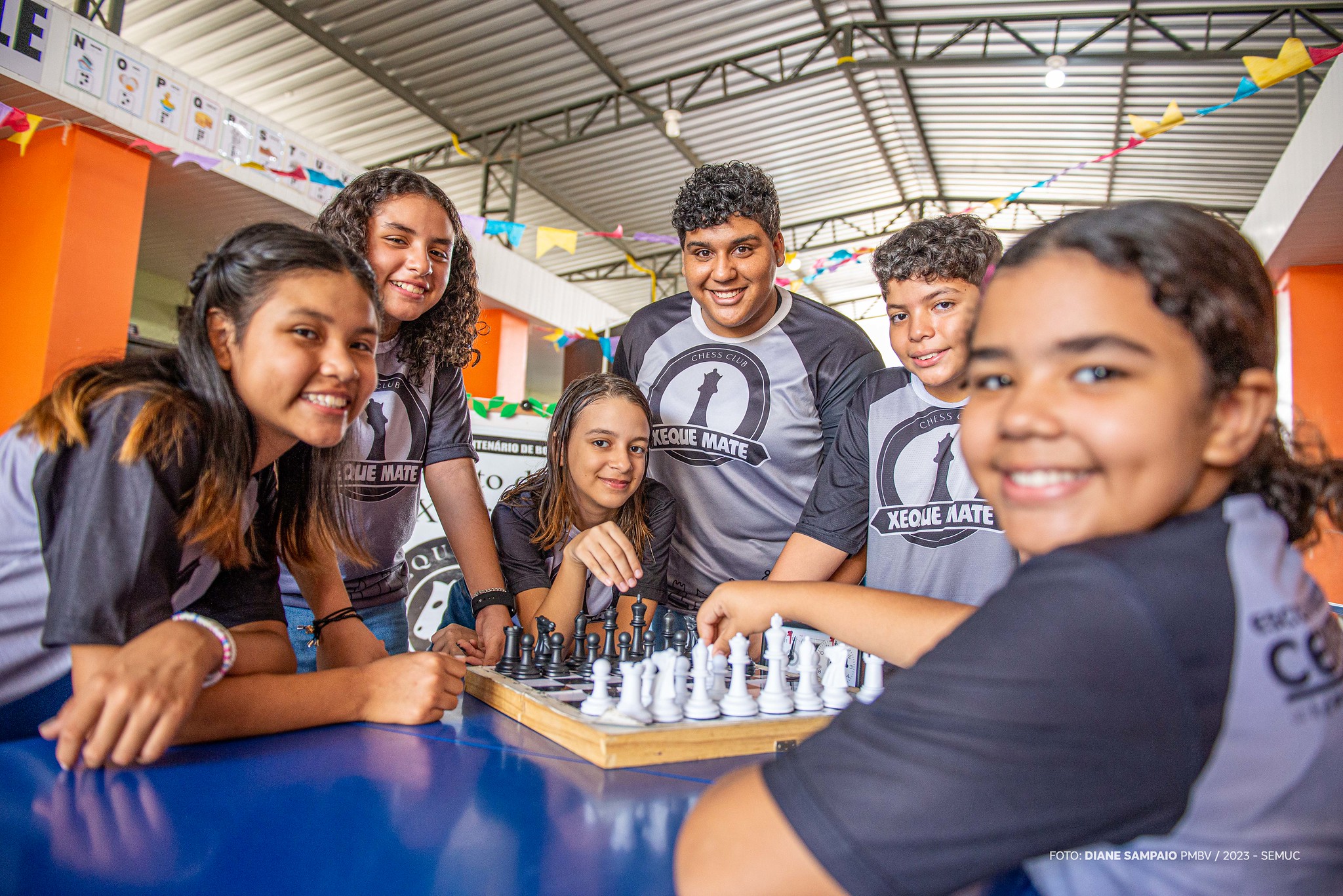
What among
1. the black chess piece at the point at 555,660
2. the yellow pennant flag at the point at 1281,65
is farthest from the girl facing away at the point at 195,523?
the yellow pennant flag at the point at 1281,65

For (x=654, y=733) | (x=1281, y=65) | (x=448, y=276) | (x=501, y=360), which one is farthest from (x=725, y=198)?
(x=501, y=360)

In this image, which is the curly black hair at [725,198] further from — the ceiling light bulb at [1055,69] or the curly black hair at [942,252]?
the ceiling light bulb at [1055,69]

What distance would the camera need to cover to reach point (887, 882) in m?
0.57

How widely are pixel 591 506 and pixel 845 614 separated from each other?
4.07 ft

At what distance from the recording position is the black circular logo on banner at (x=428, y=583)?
4.18 meters

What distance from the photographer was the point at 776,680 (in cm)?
133

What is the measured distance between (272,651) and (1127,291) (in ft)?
4.08

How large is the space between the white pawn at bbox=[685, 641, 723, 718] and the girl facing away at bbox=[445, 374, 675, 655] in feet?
2.89

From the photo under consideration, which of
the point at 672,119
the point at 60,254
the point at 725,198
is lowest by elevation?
the point at 725,198

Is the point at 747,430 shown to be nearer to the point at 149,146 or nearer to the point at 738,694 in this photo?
the point at 738,694

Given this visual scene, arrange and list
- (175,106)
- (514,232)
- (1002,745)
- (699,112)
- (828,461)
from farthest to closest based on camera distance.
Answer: (699,112)
(514,232)
(175,106)
(828,461)
(1002,745)

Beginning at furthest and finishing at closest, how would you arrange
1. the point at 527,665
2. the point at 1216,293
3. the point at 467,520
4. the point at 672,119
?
the point at 672,119, the point at 467,520, the point at 527,665, the point at 1216,293

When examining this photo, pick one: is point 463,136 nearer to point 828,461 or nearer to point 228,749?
point 828,461

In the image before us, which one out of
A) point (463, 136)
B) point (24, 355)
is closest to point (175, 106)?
point (24, 355)
